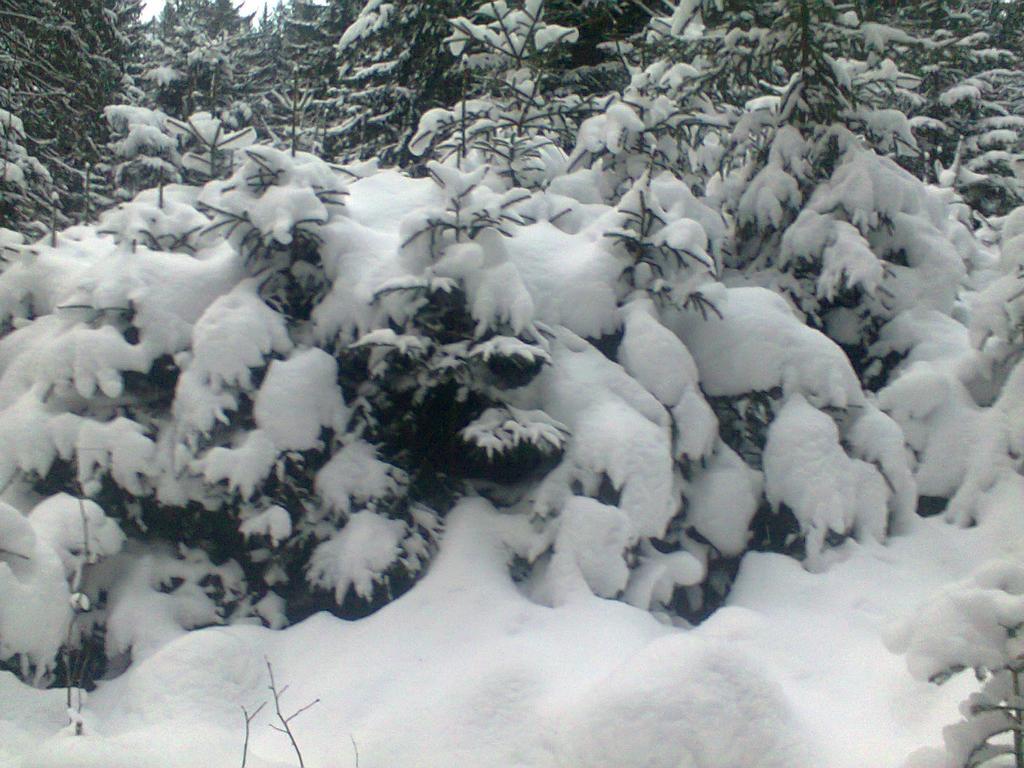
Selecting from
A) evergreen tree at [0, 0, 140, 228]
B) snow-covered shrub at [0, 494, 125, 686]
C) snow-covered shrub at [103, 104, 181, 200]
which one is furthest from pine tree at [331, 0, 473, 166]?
snow-covered shrub at [0, 494, 125, 686]

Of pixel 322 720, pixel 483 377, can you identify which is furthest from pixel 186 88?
pixel 322 720

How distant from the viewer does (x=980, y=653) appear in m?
2.33

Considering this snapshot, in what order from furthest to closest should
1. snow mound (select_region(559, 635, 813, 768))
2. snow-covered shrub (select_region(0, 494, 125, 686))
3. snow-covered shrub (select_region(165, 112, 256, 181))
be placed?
1. snow-covered shrub (select_region(165, 112, 256, 181))
2. snow-covered shrub (select_region(0, 494, 125, 686))
3. snow mound (select_region(559, 635, 813, 768))

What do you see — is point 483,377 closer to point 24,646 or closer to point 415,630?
point 415,630

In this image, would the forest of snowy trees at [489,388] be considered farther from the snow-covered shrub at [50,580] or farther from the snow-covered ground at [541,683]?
the snow-covered ground at [541,683]

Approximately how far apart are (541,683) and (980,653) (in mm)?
1652

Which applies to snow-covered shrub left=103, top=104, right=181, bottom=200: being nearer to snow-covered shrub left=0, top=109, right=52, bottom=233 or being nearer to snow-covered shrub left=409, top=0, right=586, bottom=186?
snow-covered shrub left=0, top=109, right=52, bottom=233

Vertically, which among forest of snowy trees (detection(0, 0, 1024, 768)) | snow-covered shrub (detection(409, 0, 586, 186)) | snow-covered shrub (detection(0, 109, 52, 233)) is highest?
snow-covered shrub (detection(409, 0, 586, 186))

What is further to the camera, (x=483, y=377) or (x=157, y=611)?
(x=483, y=377)

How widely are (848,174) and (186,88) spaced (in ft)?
49.7

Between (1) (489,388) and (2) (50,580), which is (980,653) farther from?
(2) (50,580)

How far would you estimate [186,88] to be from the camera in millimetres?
17484

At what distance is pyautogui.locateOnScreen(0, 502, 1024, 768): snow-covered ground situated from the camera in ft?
9.80

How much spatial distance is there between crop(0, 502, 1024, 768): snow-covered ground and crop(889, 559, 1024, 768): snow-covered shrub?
0.87 ft
